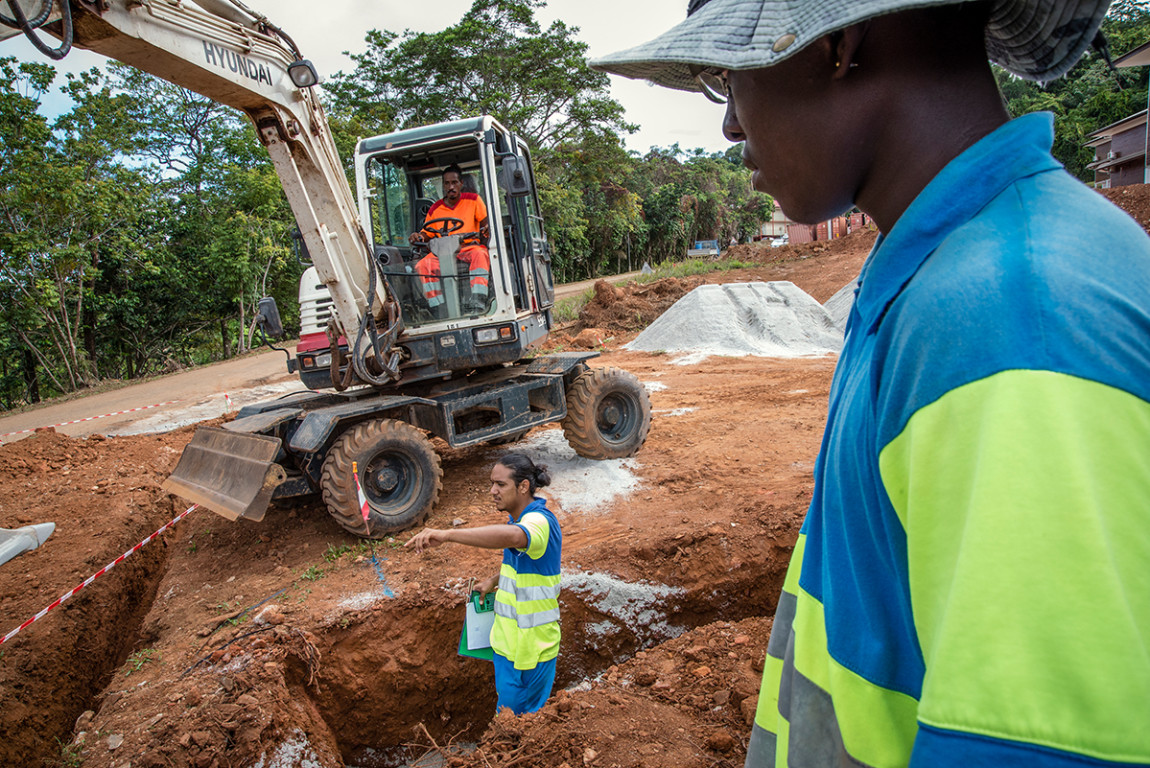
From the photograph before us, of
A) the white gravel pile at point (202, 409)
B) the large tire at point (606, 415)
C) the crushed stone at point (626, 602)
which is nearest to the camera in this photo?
the crushed stone at point (626, 602)

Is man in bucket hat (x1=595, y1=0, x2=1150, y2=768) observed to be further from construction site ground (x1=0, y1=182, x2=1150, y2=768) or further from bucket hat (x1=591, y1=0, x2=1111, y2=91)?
construction site ground (x1=0, y1=182, x2=1150, y2=768)

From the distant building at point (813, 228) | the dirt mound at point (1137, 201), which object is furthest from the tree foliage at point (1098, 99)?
the dirt mound at point (1137, 201)

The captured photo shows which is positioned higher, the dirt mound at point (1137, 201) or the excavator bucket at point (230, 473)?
the dirt mound at point (1137, 201)

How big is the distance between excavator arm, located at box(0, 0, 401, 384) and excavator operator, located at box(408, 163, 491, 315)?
1.70ft

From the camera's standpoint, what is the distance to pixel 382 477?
564cm

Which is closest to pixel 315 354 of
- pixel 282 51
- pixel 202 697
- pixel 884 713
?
pixel 282 51

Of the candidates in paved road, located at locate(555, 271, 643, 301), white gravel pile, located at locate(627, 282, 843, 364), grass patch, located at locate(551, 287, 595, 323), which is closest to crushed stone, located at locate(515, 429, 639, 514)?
white gravel pile, located at locate(627, 282, 843, 364)

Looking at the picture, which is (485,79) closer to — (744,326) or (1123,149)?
(744,326)

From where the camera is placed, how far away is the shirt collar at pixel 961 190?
703 mm

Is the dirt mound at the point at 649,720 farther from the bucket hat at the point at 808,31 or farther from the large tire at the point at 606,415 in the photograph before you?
the large tire at the point at 606,415

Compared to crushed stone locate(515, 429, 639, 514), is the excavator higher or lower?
higher

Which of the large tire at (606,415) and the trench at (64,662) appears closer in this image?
the trench at (64,662)

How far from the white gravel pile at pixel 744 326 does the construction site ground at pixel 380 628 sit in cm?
693

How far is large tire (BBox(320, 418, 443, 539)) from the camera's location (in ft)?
17.4
